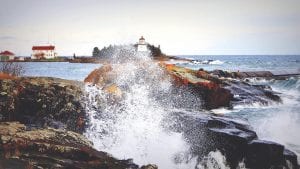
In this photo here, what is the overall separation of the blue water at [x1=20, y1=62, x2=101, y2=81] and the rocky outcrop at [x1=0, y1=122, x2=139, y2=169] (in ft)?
2.13

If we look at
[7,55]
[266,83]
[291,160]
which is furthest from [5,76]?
[291,160]

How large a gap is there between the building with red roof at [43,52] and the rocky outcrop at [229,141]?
147 cm

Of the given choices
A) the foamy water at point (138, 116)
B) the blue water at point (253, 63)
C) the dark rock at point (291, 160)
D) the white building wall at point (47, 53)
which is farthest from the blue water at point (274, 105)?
the white building wall at point (47, 53)

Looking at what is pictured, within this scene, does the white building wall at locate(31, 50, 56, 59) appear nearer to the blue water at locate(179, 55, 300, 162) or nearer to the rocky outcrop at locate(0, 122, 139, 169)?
the rocky outcrop at locate(0, 122, 139, 169)

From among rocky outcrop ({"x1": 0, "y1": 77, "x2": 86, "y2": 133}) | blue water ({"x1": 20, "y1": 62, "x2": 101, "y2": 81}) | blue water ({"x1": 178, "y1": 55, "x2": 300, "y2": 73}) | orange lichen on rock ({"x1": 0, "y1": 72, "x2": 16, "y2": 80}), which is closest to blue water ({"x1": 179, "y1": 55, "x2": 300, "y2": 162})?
blue water ({"x1": 178, "y1": 55, "x2": 300, "y2": 73})

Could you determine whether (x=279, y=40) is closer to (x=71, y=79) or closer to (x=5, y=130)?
(x=71, y=79)

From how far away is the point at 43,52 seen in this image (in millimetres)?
3971

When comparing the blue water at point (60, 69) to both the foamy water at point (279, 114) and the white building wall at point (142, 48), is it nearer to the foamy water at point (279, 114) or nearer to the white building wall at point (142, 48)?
the white building wall at point (142, 48)

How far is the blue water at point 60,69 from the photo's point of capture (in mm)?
3754

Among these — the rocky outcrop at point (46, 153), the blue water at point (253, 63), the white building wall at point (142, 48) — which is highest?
the white building wall at point (142, 48)

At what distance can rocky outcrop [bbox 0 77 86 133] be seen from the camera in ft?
12.4

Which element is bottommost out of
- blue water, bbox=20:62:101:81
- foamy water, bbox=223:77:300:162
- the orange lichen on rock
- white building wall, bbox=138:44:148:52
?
foamy water, bbox=223:77:300:162

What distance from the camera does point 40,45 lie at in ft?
13.1

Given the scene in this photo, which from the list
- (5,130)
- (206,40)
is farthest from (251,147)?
(5,130)
